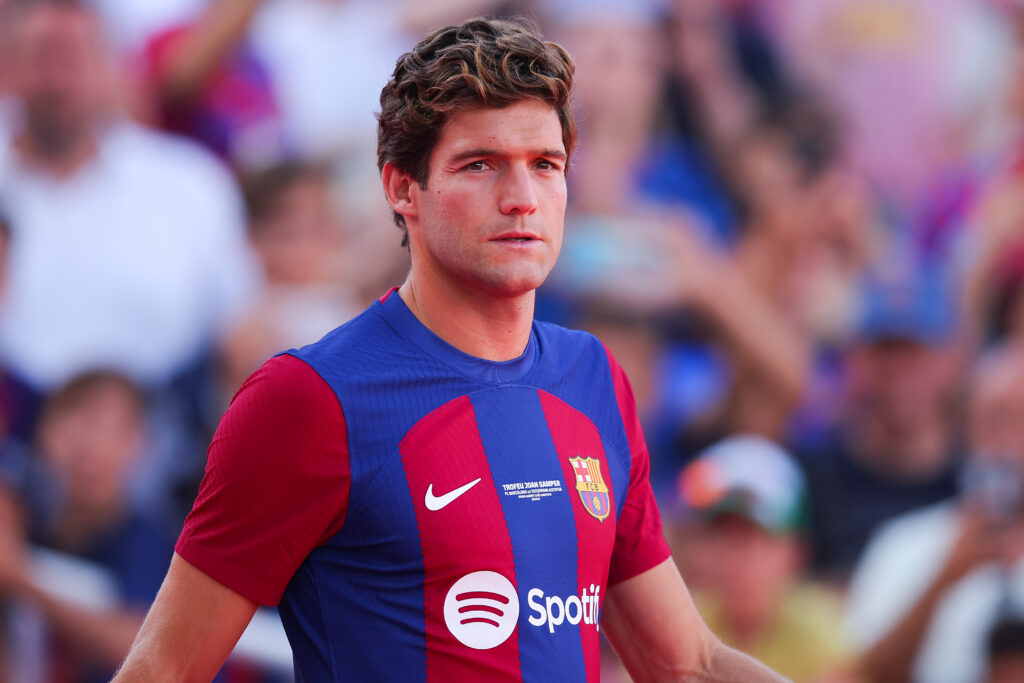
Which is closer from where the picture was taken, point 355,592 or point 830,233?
point 355,592

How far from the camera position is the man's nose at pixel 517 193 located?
6.96ft

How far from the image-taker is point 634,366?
6.21 meters

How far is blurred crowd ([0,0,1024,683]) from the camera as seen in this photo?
577 centimetres

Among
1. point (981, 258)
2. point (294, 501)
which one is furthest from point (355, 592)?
point (981, 258)

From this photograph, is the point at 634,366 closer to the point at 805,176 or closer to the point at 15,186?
the point at 805,176

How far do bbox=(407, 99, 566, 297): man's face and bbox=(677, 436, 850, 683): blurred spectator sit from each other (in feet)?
9.94

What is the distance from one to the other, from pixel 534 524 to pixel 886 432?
465cm

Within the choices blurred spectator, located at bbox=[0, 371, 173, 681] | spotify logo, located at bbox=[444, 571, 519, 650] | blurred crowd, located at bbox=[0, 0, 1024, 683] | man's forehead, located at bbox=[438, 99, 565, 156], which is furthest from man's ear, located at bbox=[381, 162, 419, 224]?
blurred spectator, located at bbox=[0, 371, 173, 681]

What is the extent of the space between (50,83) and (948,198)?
4842mm

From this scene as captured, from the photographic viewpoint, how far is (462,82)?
7.00 feet

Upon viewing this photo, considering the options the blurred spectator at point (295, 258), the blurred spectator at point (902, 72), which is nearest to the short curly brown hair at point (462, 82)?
the blurred spectator at point (295, 258)

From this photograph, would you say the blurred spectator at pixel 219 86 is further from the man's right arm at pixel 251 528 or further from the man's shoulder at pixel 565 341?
the man's right arm at pixel 251 528

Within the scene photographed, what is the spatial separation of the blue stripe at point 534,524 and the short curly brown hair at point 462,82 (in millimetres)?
452

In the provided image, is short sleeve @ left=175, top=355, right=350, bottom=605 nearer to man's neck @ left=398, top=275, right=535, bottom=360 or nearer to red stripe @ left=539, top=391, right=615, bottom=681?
man's neck @ left=398, top=275, right=535, bottom=360
